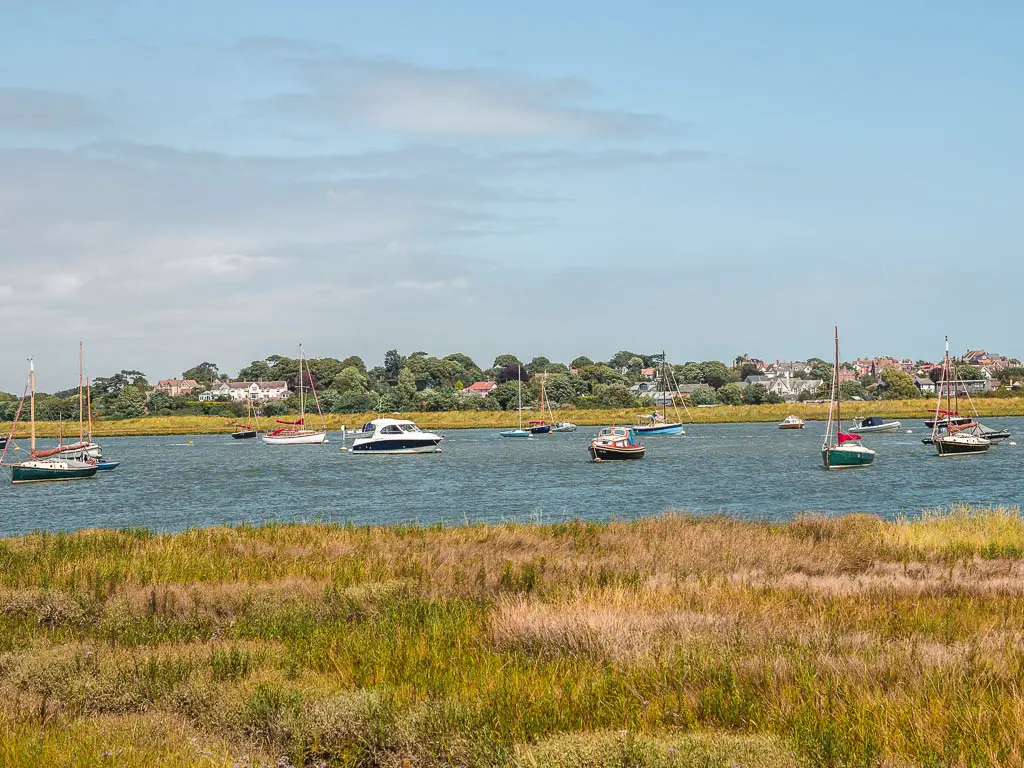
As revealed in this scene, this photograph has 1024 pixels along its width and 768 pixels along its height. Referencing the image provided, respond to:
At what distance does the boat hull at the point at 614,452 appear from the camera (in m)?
71.4

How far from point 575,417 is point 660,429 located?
152 ft

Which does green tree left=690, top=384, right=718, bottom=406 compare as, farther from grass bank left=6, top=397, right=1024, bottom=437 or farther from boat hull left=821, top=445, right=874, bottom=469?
boat hull left=821, top=445, right=874, bottom=469

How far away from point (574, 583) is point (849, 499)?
101ft

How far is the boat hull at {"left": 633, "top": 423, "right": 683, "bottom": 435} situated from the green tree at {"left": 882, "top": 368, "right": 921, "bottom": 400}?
7405 centimetres

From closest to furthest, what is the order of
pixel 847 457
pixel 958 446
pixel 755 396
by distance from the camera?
pixel 847 457 → pixel 958 446 → pixel 755 396

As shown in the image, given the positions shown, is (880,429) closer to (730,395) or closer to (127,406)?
(730,395)

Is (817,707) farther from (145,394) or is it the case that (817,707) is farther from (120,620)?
(145,394)

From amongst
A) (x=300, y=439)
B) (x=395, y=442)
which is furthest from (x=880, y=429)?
(x=300, y=439)

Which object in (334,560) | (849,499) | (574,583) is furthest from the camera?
(849,499)

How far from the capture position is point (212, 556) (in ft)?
64.4

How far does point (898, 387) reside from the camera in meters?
184

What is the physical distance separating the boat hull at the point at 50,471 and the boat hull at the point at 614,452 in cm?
3355

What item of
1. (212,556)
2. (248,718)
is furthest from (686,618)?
(212,556)

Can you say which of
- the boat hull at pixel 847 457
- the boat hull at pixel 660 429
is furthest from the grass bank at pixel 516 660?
the boat hull at pixel 660 429
